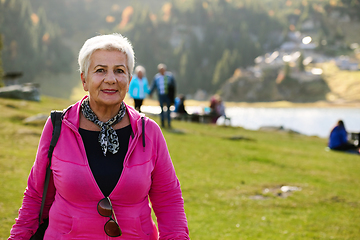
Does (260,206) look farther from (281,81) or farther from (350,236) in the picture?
(281,81)

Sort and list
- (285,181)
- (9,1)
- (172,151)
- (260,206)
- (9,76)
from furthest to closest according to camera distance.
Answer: (9,1) → (9,76) → (172,151) → (285,181) → (260,206)

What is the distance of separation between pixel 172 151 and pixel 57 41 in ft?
417

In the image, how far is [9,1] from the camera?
113m

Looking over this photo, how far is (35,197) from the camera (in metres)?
2.84

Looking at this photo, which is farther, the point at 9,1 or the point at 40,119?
the point at 9,1

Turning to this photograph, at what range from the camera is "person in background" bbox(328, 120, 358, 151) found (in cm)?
1561

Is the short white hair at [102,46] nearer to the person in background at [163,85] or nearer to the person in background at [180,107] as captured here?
the person in background at [163,85]

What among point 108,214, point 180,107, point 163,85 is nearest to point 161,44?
point 180,107

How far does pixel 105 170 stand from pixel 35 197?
66cm

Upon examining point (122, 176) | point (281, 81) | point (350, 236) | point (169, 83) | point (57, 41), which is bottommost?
point (350, 236)

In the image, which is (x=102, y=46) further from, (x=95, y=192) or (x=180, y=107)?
(x=180, y=107)

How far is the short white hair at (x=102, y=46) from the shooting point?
108 inches

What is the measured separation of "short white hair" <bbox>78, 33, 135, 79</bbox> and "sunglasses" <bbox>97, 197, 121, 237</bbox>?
3.27ft

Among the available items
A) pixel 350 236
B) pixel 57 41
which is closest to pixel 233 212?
pixel 350 236
